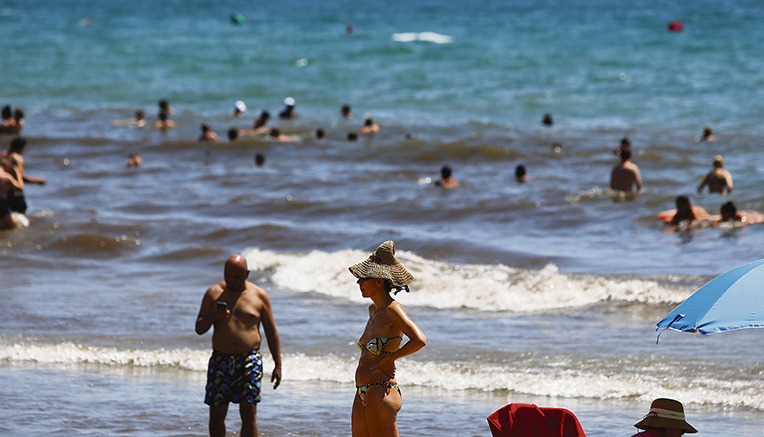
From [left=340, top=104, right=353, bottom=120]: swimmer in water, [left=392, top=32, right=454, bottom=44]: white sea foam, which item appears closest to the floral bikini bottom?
[left=340, top=104, right=353, bottom=120]: swimmer in water

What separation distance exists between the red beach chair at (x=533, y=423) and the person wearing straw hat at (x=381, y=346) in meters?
0.69

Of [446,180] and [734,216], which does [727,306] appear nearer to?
[734,216]

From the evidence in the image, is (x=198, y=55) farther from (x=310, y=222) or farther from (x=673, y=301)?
(x=673, y=301)

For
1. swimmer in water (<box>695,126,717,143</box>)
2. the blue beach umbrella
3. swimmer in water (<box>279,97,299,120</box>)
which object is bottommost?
the blue beach umbrella

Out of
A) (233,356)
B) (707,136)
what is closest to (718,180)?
(707,136)

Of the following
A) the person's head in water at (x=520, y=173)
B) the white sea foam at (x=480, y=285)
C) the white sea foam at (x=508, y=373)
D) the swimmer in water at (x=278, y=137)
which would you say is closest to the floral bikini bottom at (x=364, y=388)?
the white sea foam at (x=508, y=373)

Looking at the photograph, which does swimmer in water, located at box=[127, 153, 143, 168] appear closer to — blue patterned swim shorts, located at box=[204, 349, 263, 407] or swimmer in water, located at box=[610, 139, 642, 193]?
swimmer in water, located at box=[610, 139, 642, 193]

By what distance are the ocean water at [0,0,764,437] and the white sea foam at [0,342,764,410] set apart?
31 mm

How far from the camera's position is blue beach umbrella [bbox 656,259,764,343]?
14.7 ft

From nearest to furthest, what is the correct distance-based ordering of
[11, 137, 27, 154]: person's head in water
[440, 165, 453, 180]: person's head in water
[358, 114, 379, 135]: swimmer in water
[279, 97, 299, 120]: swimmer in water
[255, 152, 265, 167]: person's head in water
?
[11, 137, 27, 154]: person's head in water < [440, 165, 453, 180]: person's head in water < [255, 152, 265, 167]: person's head in water < [358, 114, 379, 135]: swimmer in water < [279, 97, 299, 120]: swimmer in water

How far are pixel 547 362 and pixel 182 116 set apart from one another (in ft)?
78.4

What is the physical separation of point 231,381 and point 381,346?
1.62m

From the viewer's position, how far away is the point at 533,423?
4.44 meters

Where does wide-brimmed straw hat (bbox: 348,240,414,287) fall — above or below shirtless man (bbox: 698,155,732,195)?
below
